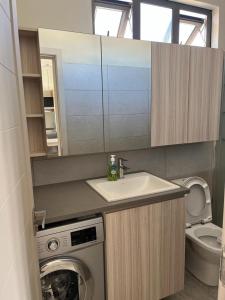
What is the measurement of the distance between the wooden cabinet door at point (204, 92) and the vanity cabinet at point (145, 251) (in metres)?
0.78

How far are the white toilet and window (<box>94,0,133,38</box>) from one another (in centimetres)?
142

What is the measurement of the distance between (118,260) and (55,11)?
171 centimetres

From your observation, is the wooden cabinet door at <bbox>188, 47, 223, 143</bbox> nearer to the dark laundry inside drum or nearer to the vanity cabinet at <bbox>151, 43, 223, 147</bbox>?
the vanity cabinet at <bbox>151, 43, 223, 147</bbox>

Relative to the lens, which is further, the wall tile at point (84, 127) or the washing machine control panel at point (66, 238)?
the wall tile at point (84, 127)

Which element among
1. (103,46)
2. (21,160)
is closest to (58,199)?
(21,160)

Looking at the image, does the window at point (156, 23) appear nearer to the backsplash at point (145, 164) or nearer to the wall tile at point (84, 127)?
the wall tile at point (84, 127)

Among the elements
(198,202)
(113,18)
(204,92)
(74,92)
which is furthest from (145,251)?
(113,18)

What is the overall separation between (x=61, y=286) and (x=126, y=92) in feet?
4.62

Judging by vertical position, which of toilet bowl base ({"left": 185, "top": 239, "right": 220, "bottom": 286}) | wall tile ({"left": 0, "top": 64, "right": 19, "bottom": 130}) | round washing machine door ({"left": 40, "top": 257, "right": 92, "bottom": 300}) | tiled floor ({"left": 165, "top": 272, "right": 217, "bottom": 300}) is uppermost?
wall tile ({"left": 0, "top": 64, "right": 19, "bottom": 130})

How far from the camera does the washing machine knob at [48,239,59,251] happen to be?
118 centimetres

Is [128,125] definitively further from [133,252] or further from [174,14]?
[174,14]

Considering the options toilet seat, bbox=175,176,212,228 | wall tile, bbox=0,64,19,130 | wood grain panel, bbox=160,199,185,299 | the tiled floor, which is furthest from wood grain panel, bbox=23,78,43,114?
the tiled floor

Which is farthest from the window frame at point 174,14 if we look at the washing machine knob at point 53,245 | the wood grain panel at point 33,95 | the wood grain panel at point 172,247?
the washing machine knob at point 53,245

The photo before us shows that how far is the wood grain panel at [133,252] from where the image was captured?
1.34 meters
